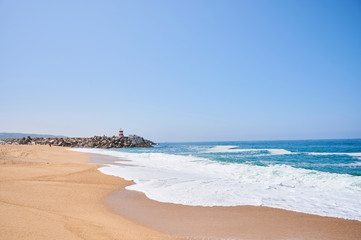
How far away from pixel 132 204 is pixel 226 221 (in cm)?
229

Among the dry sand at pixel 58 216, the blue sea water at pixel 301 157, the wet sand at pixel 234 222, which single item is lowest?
the blue sea water at pixel 301 157

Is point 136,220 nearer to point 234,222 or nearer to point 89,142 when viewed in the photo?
point 234,222

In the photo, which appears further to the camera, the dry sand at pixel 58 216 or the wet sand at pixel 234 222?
the wet sand at pixel 234 222

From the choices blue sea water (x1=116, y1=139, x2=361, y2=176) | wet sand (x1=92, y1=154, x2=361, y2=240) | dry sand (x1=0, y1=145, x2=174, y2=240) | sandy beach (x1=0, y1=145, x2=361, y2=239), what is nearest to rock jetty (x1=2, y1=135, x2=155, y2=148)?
blue sea water (x1=116, y1=139, x2=361, y2=176)

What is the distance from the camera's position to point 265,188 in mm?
7613

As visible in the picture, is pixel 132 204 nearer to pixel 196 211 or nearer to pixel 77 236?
pixel 196 211

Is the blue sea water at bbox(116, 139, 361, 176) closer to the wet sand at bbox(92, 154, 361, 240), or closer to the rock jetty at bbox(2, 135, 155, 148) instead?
the wet sand at bbox(92, 154, 361, 240)

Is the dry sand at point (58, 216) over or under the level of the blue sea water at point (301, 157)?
over

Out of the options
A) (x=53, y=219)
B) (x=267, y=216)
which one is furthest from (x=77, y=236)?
(x=267, y=216)

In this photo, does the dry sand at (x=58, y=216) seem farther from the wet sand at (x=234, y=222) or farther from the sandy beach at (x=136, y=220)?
the wet sand at (x=234, y=222)

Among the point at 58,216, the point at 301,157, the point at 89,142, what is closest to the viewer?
the point at 58,216

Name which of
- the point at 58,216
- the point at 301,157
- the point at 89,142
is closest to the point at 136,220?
the point at 58,216

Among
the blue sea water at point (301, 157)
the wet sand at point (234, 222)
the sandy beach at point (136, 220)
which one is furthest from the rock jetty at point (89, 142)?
the wet sand at point (234, 222)

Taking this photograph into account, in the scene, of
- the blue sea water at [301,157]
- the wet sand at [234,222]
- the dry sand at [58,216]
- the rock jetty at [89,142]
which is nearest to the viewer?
the dry sand at [58,216]
